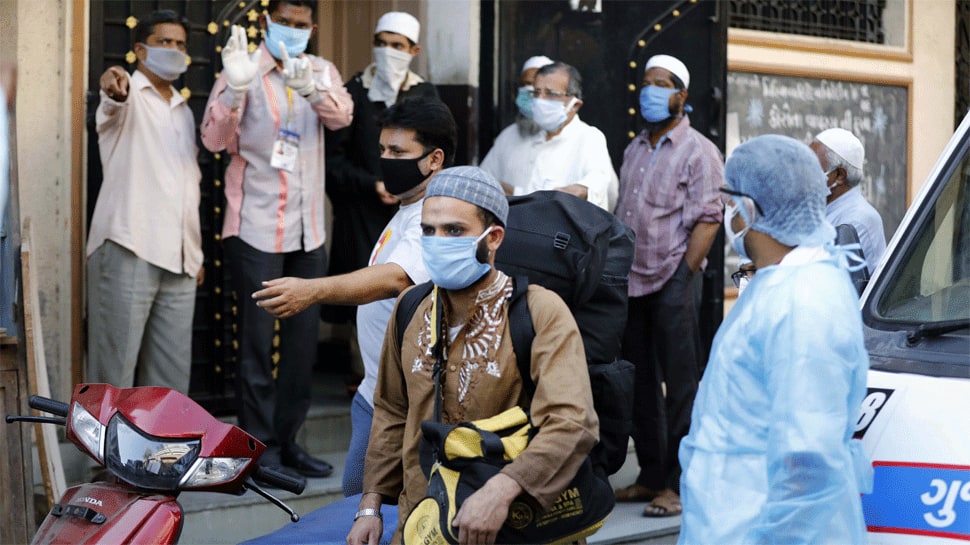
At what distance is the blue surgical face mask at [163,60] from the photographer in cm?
578

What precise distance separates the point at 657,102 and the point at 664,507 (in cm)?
194

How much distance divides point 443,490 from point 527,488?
21cm

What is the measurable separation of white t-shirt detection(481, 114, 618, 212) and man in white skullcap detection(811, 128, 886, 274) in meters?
1.19

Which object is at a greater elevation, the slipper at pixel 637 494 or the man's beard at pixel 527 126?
the man's beard at pixel 527 126

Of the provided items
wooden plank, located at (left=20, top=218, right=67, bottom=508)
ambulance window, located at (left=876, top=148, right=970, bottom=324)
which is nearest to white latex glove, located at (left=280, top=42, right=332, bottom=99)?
wooden plank, located at (left=20, top=218, right=67, bottom=508)

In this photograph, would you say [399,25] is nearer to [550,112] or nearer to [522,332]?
[550,112]

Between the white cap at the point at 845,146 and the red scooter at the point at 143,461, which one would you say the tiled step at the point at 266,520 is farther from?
the red scooter at the point at 143,461

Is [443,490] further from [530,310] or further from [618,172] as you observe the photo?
[618,172]

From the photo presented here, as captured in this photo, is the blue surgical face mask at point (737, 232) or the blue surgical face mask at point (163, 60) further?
the blue surgical face mask at point (163, 60)

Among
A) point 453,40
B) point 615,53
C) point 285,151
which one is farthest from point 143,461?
point 615,53

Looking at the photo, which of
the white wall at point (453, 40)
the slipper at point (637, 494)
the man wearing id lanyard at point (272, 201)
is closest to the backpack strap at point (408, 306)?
the man wearing id lanyard at point (272, 201)

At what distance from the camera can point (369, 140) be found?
254 inches

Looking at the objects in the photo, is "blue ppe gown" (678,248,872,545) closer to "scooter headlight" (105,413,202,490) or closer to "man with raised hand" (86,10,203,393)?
"scooter headlight" (105,413,202,490)

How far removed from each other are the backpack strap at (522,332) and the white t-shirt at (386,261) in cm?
74
